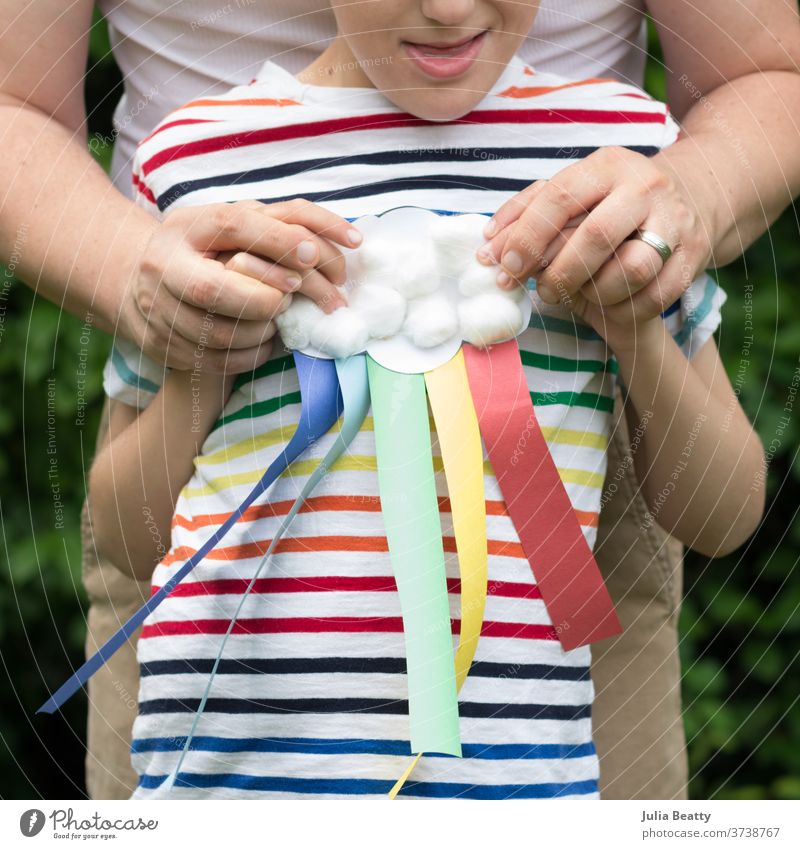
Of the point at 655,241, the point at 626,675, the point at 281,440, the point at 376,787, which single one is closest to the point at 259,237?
the point at 281,440

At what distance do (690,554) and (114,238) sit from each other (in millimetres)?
1011

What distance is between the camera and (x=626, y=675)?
958 mm

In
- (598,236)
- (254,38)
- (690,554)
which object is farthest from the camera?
(690,554)

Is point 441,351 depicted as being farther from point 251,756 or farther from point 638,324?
point 251,756

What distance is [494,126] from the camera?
74 centimetres

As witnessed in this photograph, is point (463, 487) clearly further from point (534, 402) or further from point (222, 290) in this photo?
point (222, 290)

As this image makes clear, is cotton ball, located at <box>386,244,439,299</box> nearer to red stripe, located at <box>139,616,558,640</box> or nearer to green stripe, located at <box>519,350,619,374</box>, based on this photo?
green stripe, located at <box>519,350,619,374</box>

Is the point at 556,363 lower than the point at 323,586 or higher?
higher

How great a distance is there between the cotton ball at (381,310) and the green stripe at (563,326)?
0.09 meters

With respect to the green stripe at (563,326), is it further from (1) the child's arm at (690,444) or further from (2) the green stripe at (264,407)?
(2) the green stripe at (264,407)

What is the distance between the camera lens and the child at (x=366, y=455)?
69 centimetres

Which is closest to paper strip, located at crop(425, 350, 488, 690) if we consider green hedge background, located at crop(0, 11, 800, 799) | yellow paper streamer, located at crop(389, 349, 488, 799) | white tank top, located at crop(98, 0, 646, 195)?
yellow paper streamer, located at crop(389, 349, 488, 799)

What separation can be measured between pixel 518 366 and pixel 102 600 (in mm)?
518

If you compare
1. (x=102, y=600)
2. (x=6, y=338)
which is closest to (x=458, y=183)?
(x=102, y=600)
